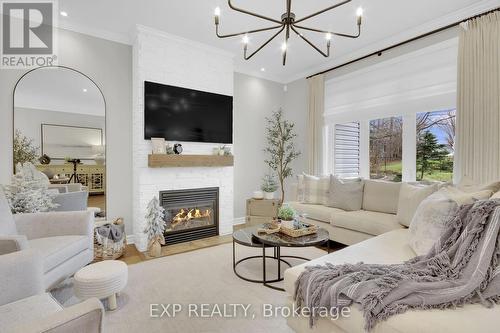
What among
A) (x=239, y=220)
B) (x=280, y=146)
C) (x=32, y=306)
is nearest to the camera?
(x=32, y=306)

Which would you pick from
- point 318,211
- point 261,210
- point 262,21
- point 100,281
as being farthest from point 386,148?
point 100,281

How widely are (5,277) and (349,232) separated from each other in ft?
9.99

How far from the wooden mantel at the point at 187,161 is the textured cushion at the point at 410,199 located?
241 centimetres

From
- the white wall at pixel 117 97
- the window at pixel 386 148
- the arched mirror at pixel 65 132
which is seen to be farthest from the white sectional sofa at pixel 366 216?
the arched mirror at pixel 65 132

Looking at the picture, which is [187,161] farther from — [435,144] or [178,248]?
[435,144]

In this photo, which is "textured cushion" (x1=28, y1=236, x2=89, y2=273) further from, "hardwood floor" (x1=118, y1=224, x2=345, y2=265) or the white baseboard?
the white baseboard

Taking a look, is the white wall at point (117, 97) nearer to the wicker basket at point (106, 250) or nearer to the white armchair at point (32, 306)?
the wicker basket at point (106, 250)

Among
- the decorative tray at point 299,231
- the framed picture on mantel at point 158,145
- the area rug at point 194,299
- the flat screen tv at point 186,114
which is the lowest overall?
the area rug at point 194,299

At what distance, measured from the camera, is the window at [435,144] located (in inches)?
126

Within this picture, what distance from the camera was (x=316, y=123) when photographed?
4.55 meters

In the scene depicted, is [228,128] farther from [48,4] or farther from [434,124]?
[434,124]

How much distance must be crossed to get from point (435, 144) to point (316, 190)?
1640 millimetres

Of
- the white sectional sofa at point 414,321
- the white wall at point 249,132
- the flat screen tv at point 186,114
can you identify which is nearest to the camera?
the white sectional sofa at point 414,321

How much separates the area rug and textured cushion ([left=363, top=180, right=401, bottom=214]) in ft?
4.15
